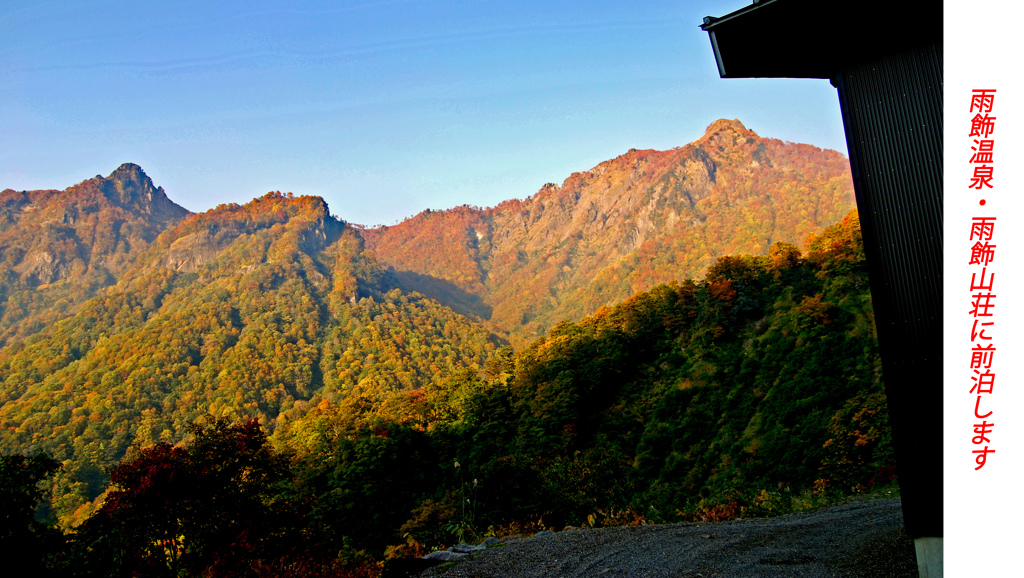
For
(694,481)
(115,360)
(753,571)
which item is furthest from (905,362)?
(115,360)

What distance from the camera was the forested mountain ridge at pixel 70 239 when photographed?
13262 cm

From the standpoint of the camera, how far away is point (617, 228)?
5433 inches

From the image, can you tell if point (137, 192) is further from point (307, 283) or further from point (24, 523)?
point (24, 523)

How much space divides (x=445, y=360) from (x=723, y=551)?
79.5m

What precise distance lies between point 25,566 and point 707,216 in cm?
11596

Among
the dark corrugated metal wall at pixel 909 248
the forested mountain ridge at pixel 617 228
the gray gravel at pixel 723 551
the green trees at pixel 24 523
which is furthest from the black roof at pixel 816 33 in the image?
the forested mountain ridge at pixel 617 228

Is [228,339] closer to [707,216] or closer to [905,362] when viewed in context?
[707,216]

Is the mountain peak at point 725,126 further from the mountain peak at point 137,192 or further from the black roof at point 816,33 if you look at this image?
the mountain peak at point 137,192

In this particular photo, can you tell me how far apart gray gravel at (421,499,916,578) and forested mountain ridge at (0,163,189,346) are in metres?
146

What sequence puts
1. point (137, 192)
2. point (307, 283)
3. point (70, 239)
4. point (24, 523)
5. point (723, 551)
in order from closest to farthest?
point (723, 551) < point (24, 523) < point (307, 283) < point (70, 239) < point (137, 192)

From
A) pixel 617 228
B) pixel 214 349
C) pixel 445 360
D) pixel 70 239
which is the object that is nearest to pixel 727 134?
pixel 617 228

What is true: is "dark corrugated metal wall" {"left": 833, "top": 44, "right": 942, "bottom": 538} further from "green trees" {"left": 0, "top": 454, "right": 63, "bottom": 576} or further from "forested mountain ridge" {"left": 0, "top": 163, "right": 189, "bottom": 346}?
"forested mountain ridge" {"left": 0, "top": 163, "right": 189, "bottom": 346}
